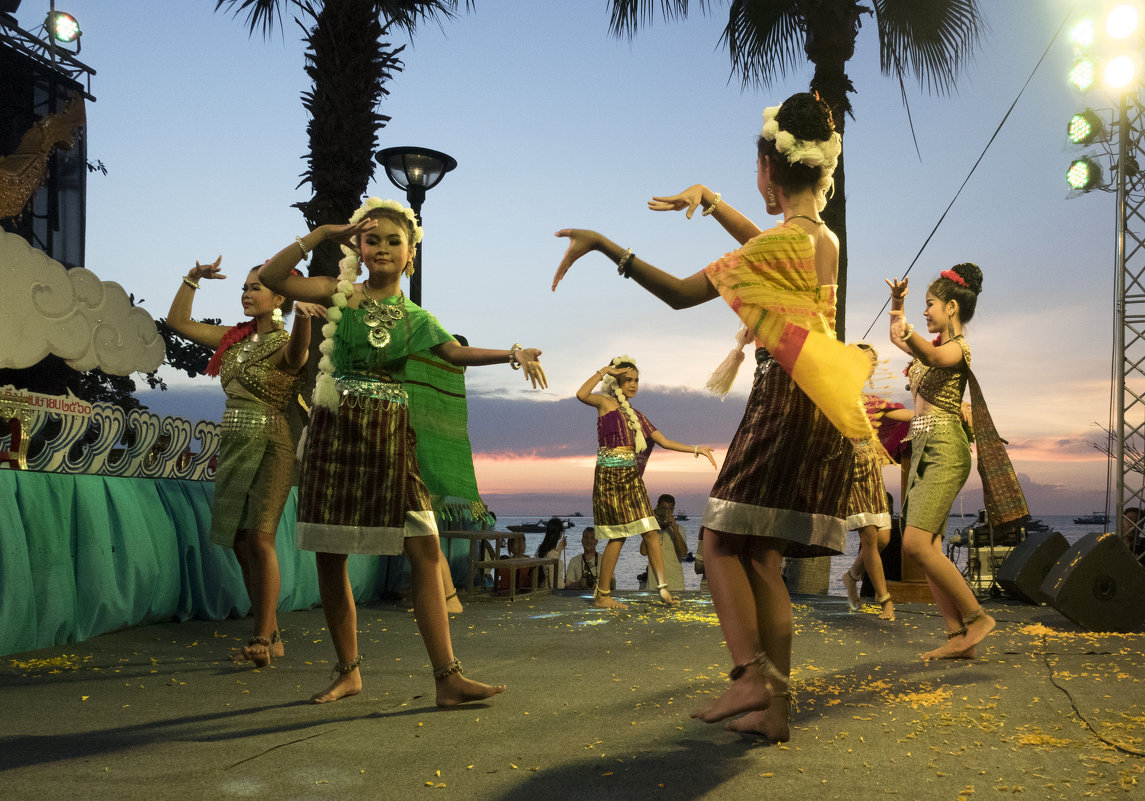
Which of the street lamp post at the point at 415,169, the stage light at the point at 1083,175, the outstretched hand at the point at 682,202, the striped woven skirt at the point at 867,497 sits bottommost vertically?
the striped woven skirt at the point at 867,497

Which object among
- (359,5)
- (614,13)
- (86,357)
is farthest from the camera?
(614,13)

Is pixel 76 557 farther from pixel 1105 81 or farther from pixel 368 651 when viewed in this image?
pixel 1105 81

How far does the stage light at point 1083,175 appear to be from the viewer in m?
10.4

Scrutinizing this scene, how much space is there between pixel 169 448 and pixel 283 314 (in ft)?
5.00

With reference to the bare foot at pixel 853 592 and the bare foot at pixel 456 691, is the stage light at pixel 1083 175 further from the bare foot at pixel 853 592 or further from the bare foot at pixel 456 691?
the bare foot at pixel 456 691

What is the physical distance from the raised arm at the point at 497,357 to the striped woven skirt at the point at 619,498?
456 centimetres

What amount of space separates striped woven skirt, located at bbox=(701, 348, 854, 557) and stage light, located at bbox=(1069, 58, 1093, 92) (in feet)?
31.9

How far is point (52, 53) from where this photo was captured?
1731 cm

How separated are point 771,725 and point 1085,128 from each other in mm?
10377

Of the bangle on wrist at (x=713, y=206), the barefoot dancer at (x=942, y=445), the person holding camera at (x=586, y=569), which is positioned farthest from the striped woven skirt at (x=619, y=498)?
the bangle on wrist at (x=713, y=206)

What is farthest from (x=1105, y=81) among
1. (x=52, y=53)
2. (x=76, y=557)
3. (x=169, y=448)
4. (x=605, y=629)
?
(x=52, y=53)

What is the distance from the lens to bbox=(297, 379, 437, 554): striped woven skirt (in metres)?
3.18

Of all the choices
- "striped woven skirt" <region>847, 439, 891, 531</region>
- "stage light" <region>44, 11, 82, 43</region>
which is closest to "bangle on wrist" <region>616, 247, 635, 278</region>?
"striped woven skirt" <region>847, 439, 891, 531</region>

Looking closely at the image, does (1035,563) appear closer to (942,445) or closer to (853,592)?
(853,592)
